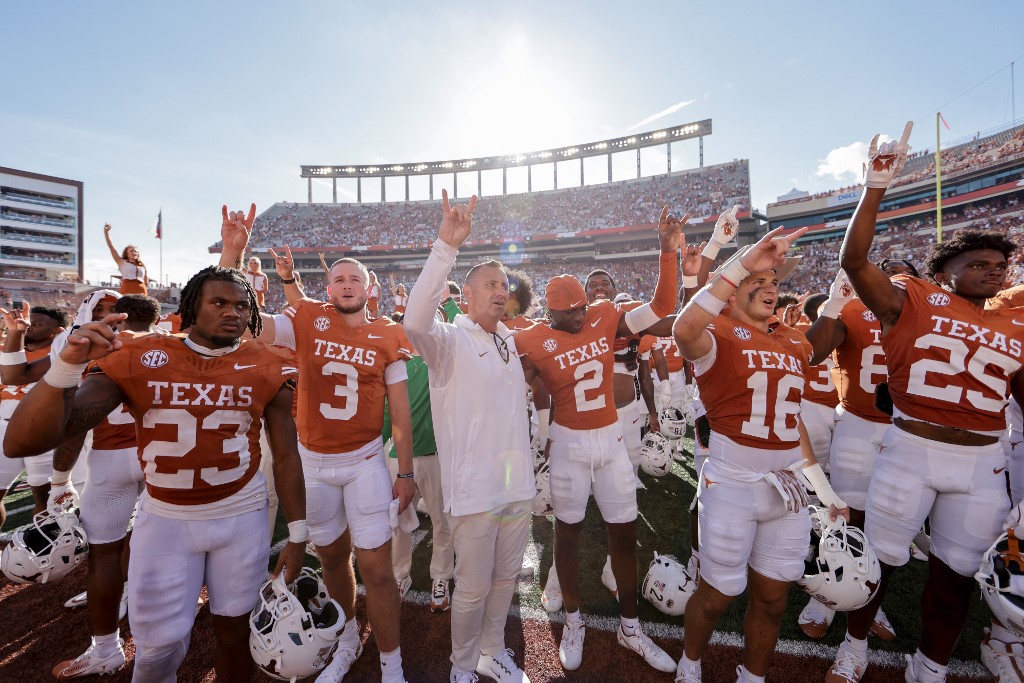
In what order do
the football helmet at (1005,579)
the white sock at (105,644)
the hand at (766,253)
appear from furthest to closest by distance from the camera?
the white sock at (105,644)
the hand at (766,253)
the football helmet at (1005,579)

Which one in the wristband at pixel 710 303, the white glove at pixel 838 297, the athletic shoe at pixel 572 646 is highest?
the white glove at pixel 838 297

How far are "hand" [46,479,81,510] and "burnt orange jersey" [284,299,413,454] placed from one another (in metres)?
1.84

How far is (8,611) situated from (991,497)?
721 cm

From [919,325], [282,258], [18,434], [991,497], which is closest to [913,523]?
[991,497]

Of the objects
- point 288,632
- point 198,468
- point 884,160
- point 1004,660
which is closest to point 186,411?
point 198,468

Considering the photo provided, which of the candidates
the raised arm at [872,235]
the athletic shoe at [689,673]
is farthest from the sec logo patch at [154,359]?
the raised arm at [872,235]

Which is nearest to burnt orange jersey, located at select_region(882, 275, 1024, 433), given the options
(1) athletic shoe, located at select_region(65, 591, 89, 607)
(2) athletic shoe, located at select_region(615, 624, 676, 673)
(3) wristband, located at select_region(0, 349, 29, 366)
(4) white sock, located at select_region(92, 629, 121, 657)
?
(2) athletic shoe, located at select_region(615, 624, 676, 673)

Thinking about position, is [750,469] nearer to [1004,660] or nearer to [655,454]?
[1004,660]

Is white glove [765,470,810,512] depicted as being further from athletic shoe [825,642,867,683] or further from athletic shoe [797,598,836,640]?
athletic shoe [797,598,836,640]

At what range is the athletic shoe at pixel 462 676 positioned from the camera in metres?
2.73

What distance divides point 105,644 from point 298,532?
190 cm

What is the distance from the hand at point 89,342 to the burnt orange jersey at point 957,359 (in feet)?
13.5

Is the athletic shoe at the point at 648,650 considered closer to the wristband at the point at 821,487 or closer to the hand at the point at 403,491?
the wristband at the point at 821,487

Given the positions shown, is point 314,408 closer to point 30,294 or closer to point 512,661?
point 512,661
